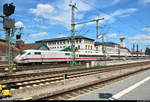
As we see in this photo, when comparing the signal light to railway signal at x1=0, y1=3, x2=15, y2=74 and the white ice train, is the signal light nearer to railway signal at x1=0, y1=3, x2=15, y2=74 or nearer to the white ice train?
railway signal at x1=0, y1=3, x2=15, y2=74

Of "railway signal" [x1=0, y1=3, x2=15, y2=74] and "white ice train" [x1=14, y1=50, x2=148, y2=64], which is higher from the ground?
"railway signal" [x1=0, y1=3, x2=15, y2=74]

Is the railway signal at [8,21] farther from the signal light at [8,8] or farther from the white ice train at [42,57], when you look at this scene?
the white ice train at [42,57]

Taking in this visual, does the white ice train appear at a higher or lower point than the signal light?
lower

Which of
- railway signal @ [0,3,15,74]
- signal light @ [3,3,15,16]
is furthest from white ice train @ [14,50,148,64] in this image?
signal light @ [3,3,15,16]

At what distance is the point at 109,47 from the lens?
10562cm

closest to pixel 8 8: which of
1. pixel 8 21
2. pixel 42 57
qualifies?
pixel 8 21

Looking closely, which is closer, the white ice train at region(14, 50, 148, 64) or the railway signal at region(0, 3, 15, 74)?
the railway signal at region(0, 3, 15, 74)

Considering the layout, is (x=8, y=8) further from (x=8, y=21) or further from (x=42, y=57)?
(x=42, y=57)

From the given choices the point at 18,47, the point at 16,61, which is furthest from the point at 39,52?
the point at 18,47

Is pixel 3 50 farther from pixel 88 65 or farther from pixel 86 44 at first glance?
pixel 86 44

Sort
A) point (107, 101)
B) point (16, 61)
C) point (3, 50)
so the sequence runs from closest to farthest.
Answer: point (107, 101) < point (16, 61) < point (3, 50)

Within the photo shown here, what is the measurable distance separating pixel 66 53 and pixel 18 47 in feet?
97.2

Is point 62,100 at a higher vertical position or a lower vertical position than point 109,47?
lower

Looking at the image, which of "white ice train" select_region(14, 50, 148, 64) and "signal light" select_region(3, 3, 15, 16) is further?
"white ice train" select_region(14, 50, 148, 64)
